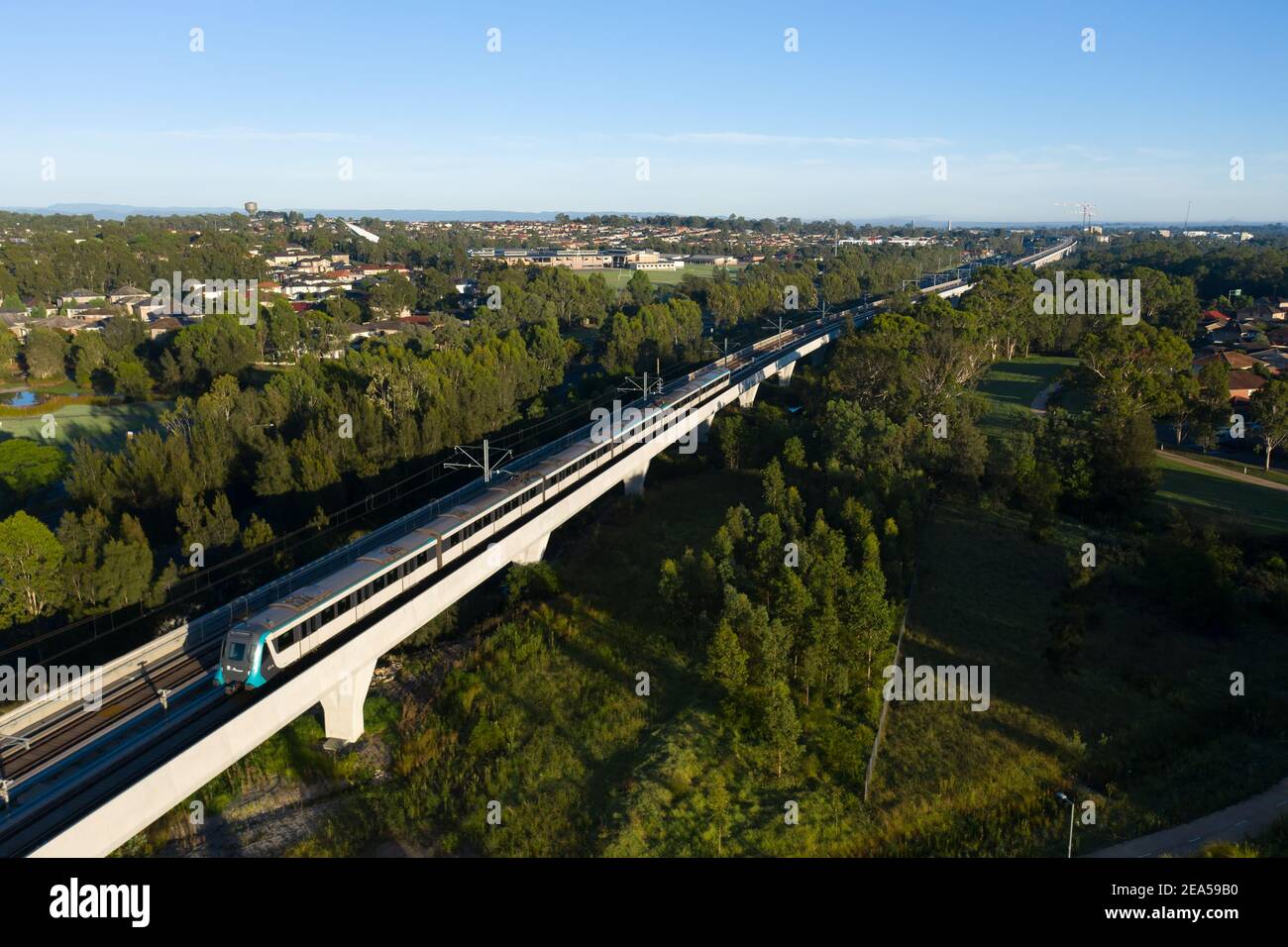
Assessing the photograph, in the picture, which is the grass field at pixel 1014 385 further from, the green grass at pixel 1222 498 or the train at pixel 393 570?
the train at pixel 393 570

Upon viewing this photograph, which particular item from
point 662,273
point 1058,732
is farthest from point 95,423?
point 662,273

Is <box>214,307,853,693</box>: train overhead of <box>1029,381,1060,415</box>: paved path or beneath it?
beneath

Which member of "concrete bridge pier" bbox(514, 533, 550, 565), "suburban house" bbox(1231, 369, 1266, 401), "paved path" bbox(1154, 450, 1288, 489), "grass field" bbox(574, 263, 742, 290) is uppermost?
"grass field" bbox(574, 263, 742, 290)

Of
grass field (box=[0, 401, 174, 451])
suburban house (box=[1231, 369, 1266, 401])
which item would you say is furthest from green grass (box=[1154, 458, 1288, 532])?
grass field (box=[0, 401, 174, 451])

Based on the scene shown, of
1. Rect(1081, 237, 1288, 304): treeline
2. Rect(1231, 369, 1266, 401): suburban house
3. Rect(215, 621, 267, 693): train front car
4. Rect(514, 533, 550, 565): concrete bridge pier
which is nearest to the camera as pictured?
Rect(215, 621, 267, 693): train front car

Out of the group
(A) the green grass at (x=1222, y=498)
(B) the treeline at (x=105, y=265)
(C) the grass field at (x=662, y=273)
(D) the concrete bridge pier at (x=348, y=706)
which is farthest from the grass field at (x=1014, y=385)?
(B) the treeline at (x=105, y=265)

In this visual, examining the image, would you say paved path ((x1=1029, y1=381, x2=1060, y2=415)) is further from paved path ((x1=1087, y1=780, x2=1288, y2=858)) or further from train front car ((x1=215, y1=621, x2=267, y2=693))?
train front car ((x1=215, y1=621, x2=267, y2=693))

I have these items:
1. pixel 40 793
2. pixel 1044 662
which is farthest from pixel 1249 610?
pixel 40 793

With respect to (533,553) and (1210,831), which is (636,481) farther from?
(1210,831)
